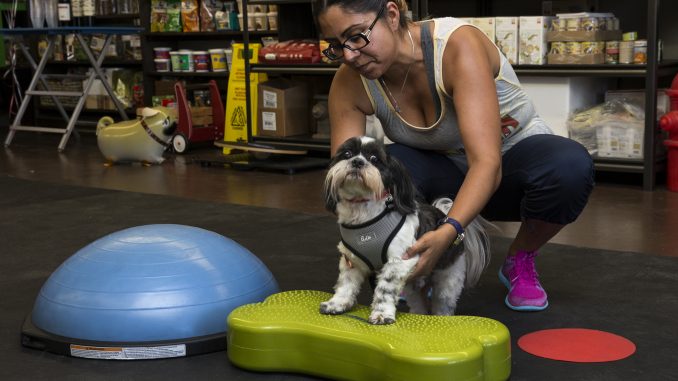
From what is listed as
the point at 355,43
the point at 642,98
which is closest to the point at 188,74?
the point at 642,98

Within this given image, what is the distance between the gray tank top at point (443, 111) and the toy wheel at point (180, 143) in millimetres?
3869

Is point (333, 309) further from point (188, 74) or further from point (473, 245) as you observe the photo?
point (188, 74)

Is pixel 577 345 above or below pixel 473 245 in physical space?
below

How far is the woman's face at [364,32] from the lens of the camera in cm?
195

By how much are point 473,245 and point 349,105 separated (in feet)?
1.60

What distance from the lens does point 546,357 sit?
2021mm

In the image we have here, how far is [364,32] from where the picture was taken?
1.97 meters

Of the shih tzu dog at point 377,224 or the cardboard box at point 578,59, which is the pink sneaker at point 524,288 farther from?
the cardboard box at point 578,59

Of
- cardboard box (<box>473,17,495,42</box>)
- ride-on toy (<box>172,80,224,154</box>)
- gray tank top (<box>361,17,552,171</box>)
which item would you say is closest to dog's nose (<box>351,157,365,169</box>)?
gray tank top (<box>361,17,552,171</box>)

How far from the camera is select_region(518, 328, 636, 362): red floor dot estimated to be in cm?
202

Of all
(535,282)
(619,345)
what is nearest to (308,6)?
(535,282)

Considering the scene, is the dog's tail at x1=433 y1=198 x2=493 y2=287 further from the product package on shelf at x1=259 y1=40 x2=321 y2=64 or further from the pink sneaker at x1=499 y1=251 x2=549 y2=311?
the product package on shelf at x1=259 y1=40 x2=321 y2=64

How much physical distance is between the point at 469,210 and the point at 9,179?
13.0ft

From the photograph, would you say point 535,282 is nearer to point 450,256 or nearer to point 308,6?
point 450,256
